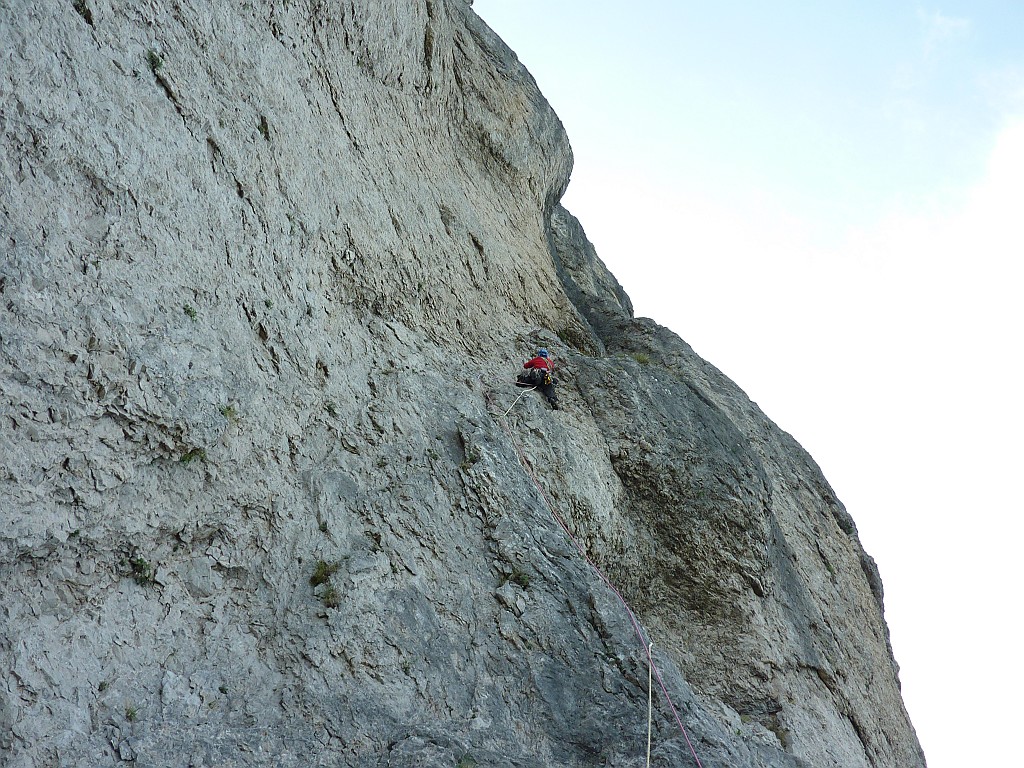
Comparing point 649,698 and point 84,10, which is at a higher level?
point 84,10

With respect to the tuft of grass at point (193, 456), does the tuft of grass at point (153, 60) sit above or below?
above

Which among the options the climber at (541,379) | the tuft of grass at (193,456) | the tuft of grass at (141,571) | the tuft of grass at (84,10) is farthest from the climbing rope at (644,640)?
the tuft of grass at (84,10)

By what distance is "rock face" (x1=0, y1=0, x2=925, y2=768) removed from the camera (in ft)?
19.8

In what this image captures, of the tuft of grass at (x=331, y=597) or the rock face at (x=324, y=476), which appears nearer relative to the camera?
the rock face at (x=324, y=476)

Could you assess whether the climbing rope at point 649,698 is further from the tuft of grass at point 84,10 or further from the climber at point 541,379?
Answer: the tuft of grass at point 84,10

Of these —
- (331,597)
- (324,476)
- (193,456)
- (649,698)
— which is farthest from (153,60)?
(649,698)

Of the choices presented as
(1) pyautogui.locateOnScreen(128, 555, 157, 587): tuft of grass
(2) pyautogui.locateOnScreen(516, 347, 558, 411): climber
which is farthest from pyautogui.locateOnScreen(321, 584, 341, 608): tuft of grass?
(2) pyautogui.locateOnScreen(516, 347, 558, 411): climber

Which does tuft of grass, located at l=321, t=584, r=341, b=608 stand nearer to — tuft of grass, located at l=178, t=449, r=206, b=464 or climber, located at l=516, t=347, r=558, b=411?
tuft of grass, located at l=178, t=449, r=206, b=464

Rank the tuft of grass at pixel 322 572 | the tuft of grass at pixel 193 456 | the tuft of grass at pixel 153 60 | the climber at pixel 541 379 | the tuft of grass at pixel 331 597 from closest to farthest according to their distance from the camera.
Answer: the tuft of grass at pixel 193 456
the tuft of grass at pixel 331 597
the tuft of grass at pixel 322 572
the tuft of grass at pixel 153 60
the climber at pixel 541 379

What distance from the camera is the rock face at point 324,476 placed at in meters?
6.04

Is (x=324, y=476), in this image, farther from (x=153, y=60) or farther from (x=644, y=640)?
(x=153, y=60)

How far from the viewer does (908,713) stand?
13.6 metres

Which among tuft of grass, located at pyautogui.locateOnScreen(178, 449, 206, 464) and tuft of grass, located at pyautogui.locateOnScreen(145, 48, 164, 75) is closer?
tuft of grass, located at pyautogui.locateOnScreen(178, 449, 206, 464)

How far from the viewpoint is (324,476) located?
8.20m
